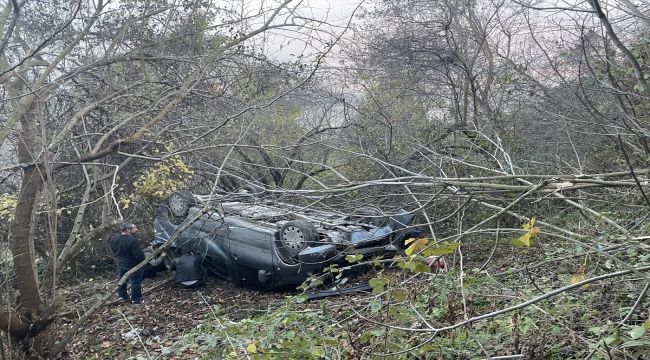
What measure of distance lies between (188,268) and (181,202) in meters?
1.06

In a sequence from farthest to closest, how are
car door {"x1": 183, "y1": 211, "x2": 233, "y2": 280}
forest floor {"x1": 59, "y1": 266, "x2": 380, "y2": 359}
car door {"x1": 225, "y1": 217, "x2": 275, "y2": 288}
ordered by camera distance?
1. car door {"x1": 183, "y1": 211, "x2": 233, "y2": 280}
2. car door {"x1": 225, "y1": 217, "x2": 275, "y2": 288}
3. forest floor {"x1": 59, "y1": 266, "x2": 380, "y2": 359}

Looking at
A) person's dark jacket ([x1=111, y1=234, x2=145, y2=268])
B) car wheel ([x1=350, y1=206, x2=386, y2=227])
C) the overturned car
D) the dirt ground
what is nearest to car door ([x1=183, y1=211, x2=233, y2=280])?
the overturned car

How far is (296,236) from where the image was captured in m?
7.19

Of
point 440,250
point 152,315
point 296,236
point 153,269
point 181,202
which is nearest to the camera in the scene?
point 440,250

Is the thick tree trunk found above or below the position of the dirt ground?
above

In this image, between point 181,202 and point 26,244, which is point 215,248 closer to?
point 181,202

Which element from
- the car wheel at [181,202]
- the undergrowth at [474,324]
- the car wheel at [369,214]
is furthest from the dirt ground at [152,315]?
the undergrowth at [474,324]

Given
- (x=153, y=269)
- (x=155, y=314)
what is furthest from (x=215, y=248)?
(x=153, y=269)

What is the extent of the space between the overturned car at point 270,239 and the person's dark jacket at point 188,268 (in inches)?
8.3

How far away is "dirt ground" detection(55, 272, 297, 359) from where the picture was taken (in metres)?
6.39

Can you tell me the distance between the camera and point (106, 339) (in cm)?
685

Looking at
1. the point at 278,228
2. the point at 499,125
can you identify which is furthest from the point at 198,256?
the point at 499,125

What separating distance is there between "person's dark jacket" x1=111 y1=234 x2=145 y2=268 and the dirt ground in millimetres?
633

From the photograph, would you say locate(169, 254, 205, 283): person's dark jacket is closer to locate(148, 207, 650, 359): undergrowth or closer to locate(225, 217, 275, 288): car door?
locate(225, 217, 275, 288): car door
